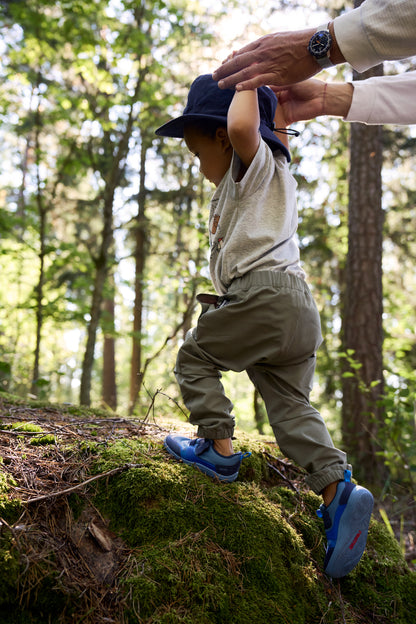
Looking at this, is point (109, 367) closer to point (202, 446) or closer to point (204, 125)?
point (202, 446)

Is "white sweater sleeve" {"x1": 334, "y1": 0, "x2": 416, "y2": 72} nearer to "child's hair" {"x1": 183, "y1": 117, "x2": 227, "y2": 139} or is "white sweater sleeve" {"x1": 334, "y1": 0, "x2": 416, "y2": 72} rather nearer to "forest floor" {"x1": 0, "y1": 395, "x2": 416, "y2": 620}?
"child's hair" {"x1": 183, "y1": 117, "x2": 227, "y2": 139}

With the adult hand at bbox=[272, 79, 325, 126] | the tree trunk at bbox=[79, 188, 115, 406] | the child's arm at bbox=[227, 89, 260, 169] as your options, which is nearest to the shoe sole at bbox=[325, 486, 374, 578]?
the child's arm at bbox=[227, 89, 260, 169]

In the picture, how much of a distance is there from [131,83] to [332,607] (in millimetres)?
7522

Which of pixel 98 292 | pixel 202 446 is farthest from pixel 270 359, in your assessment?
pixel 98 292

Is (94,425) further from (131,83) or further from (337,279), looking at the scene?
(337,279)

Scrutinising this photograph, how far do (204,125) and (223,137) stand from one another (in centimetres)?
13

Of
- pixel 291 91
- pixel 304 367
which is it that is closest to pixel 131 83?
pixel 291 91

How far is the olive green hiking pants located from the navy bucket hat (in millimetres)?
666

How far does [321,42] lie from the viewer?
75.8 inches

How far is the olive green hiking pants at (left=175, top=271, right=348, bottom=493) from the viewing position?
2.06 metres

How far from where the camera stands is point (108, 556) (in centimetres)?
163

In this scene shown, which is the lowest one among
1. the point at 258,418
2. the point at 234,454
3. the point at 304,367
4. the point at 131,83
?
the point at 258,418

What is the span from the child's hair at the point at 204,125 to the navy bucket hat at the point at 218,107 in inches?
0.9

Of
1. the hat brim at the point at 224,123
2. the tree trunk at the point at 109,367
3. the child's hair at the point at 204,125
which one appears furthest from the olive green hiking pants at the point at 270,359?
the tree trunk at the point at 109,367
